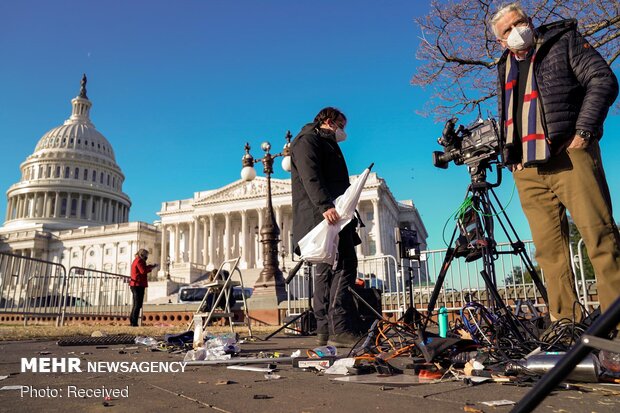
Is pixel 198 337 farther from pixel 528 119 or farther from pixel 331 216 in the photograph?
pixel 528 119

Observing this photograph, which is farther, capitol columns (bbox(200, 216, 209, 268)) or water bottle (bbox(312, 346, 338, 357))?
capitol columns (bbox(200, 216, 209, 268))

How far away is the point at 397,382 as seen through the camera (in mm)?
2680

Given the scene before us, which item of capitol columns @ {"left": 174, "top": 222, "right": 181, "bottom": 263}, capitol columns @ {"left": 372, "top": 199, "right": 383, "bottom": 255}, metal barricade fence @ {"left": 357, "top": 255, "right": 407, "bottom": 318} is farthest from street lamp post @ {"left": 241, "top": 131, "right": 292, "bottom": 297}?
capitol columns @ {"left": 174, "top": 222, "right": 181, "bottom": 263}

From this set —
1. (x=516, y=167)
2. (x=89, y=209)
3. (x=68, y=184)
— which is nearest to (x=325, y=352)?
(x=516, y=167)

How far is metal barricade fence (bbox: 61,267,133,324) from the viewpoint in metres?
14.3

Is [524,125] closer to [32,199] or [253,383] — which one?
[253,383]

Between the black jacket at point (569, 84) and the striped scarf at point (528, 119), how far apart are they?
0.05 m

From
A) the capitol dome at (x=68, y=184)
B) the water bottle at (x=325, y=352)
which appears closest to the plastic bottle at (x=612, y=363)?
the water bottle at (x=325, y=352)

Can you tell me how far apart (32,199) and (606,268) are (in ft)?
354

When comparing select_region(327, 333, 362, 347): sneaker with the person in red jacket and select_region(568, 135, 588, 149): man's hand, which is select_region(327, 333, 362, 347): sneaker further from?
the person in red jacket

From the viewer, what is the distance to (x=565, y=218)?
12.6 feet

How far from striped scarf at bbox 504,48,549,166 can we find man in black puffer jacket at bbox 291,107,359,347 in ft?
6.02

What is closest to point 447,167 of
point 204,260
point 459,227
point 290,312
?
point 459,227

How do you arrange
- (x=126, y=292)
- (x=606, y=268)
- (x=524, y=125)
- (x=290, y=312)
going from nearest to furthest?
(x=606, y=268) → (x=524, y=125) → (x=290, y=312) → (x=126, y=292)
